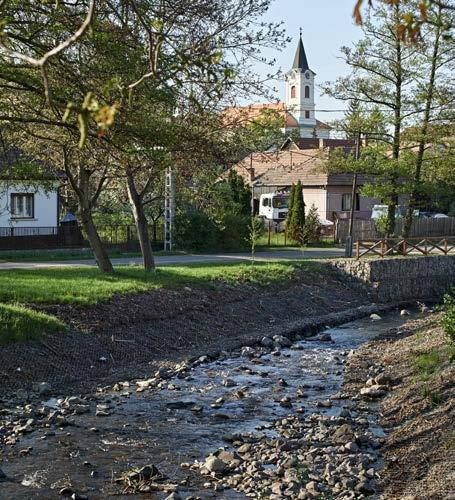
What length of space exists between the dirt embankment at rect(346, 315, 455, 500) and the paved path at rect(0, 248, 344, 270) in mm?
13683

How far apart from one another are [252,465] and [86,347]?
7300mm

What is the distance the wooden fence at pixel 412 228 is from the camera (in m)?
48.8

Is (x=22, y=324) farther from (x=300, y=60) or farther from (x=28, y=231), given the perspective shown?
(x=300, y=60)

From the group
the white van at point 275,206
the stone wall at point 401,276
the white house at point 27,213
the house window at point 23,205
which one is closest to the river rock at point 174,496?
the stone wall at point 401,276

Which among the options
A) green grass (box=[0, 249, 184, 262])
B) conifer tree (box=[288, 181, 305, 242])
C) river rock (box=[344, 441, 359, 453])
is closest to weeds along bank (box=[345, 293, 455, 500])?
river rock (box=[344, 441, 359, 453])

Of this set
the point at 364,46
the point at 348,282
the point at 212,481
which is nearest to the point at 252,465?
the point at 212,481

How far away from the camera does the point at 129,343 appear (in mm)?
18312

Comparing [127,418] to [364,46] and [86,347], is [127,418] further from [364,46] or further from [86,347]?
[364,46]

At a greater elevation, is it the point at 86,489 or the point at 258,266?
the point at 258,266

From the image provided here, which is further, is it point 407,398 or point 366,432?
point 407,398

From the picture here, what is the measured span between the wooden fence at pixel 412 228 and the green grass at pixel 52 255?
1337cm

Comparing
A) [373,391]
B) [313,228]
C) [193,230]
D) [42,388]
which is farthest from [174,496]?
[313,228]

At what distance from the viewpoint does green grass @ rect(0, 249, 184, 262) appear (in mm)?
34625

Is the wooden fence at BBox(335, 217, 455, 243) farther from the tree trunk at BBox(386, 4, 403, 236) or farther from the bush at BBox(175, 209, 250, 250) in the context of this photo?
the tree trunk at BBox(386, 4, 403, 236)
